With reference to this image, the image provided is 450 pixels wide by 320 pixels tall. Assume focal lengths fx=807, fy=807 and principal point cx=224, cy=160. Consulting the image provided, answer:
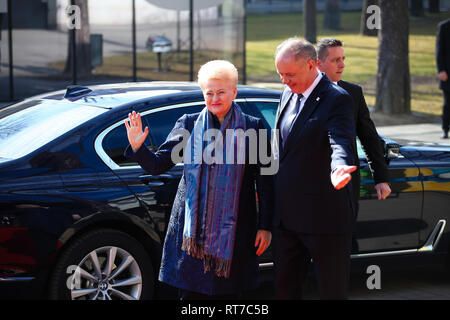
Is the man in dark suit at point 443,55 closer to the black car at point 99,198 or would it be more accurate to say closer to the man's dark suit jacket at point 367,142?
the black car at point 99,198

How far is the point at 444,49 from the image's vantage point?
12672 millimetres

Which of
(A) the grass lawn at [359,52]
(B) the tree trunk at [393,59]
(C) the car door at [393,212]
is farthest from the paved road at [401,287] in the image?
(A) the grass lawn at [359,52]

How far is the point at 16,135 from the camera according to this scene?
5102 millimetres

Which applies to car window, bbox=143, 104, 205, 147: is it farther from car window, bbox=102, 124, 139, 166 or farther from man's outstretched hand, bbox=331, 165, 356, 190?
man's outstretched hand, bbox=331, 165, 356, 190

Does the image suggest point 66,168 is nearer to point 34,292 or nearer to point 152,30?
point 34,292

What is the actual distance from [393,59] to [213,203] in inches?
513

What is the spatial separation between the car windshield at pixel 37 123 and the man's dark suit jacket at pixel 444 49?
8539 mm

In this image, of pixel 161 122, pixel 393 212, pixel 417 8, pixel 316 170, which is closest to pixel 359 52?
pixel 417 8

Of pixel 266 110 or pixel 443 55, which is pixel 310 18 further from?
pixel 266 110

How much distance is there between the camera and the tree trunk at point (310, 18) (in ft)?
110

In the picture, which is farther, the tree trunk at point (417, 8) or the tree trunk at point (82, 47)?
the tree trunk at point (417, 8)

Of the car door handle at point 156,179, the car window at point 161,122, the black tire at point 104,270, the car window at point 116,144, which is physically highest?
the car window at point 161,122

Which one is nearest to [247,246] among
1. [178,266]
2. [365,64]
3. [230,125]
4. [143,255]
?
[178,266]

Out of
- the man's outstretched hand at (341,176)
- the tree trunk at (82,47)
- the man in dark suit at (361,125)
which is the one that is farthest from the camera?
the tree trunk at (82,47)
